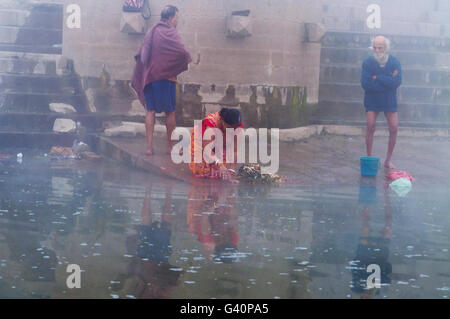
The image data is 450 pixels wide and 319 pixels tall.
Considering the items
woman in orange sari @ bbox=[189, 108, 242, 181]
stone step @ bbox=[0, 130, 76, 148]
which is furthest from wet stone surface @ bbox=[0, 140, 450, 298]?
stone step @ bbox=[0, 130, 76, 148]

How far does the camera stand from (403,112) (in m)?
13.1

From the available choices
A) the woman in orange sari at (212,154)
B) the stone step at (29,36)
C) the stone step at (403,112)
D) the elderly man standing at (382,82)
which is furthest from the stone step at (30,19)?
the elderly man standing at (382,82)

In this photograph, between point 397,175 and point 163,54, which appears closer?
point 397,175

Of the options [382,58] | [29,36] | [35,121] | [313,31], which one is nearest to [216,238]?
[382,58]

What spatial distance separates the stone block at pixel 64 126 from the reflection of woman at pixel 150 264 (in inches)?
181

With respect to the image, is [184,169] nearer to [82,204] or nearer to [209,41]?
[82,204]

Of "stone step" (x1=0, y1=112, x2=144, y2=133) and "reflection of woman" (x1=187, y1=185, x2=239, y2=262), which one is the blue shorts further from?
"stone step" (x1=0, y1=112, x2=144, y2=133)

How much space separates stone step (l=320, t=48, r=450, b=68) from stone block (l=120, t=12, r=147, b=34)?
4.40m

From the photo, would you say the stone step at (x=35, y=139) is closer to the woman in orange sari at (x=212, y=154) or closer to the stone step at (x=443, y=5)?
the woman in orange sari at (x=212, y=154)

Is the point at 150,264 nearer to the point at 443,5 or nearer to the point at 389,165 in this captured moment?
the point at 389,165

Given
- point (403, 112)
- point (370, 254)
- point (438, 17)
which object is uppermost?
point (438, 17)

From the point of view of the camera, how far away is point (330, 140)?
11438 millimetres

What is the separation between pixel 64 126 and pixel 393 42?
7.28 m

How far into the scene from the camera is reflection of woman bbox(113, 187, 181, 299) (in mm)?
4047
